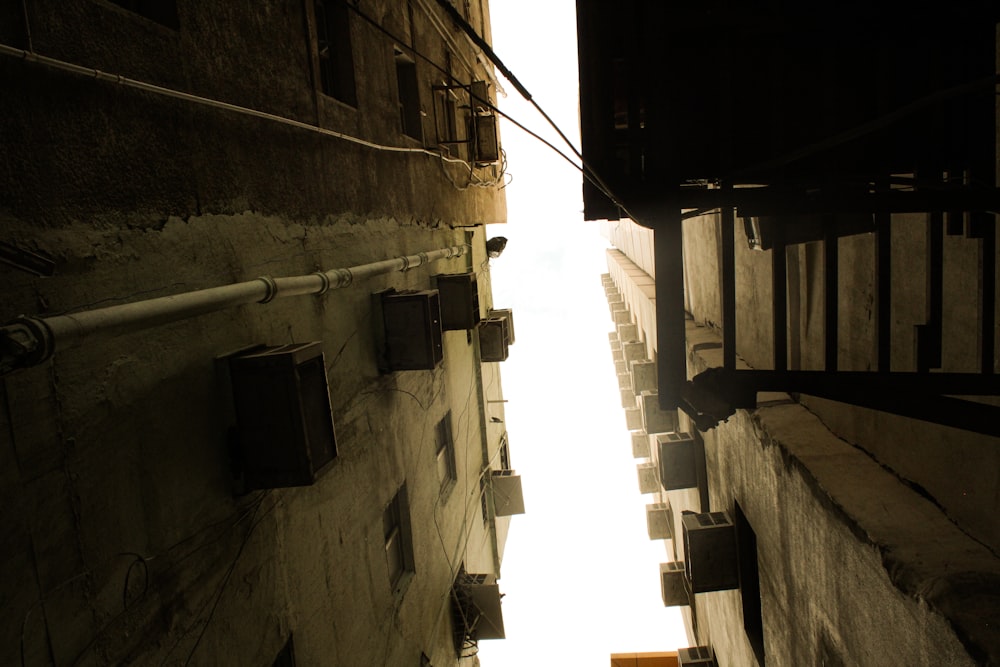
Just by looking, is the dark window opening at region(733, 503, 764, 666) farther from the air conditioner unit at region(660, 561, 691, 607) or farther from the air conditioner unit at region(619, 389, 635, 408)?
the air conditioner unit at region(619, 389, 635, 408)

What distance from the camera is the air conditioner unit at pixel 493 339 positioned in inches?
459

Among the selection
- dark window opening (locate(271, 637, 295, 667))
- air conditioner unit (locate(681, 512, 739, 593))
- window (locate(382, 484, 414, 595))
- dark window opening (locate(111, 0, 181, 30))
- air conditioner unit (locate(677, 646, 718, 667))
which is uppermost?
dark window opening (locate(111, 0, 181, 30))

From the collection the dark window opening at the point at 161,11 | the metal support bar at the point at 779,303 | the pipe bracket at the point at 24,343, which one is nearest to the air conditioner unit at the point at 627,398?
the metal support bar at the point at 779,303

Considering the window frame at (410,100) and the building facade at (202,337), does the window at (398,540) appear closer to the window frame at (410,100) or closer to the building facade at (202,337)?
the building facade at (202,337)

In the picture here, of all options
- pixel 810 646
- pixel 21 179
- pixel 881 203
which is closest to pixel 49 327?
pixel 21 179

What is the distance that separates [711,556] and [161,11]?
7.88 m

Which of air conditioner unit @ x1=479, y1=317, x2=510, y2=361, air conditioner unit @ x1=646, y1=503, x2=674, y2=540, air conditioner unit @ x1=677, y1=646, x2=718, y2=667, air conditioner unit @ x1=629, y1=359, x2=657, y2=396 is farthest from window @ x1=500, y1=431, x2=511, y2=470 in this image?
air conditioner unit @ x1=677, y1=646, x2=718, y2=667

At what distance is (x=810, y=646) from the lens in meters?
5.19

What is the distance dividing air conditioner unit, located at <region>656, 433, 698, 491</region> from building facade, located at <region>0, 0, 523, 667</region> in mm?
5173

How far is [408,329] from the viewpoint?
6.53m

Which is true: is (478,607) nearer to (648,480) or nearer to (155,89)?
(648,480)

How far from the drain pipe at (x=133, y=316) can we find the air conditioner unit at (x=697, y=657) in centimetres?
1007

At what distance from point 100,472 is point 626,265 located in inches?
826

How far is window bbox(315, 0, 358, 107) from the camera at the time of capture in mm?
6055
